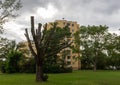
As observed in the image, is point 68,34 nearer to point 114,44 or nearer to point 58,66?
point 58,66

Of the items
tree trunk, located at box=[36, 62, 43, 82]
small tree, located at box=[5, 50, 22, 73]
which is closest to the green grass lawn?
tree trunk, located at box=[36, 62, 43, 82]

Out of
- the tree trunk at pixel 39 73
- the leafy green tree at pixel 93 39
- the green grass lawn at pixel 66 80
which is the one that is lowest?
the green grass lawn at pixel 66 80

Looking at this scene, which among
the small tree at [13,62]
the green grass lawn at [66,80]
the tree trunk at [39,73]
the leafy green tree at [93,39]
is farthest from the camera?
the leafy green tree at [93,39]

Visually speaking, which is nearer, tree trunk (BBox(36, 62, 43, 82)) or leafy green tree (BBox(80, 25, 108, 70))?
tree trunk (BBox(36, 62, 43, 82))

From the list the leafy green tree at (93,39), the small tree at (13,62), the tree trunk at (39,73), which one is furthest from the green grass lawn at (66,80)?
the leafy green tree at (93,39)

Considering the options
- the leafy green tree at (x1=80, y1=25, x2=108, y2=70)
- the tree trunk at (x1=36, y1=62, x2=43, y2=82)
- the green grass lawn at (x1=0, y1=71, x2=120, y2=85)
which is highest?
the leafy green tree at (x1=80, y1=25, x2=108, y2=70)

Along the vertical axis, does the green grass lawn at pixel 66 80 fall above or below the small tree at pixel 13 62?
below

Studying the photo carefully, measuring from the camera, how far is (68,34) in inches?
2378

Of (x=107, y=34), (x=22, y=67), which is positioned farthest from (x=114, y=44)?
(x=22, y=67)

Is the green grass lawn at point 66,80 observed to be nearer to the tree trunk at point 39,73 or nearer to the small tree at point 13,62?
the tree trunk at point 39,73

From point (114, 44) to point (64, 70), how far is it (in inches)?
714

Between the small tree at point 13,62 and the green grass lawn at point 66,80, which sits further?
the small tree at point 13,62

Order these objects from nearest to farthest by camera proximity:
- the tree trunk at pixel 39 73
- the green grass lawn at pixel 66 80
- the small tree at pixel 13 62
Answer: the green grass lawn at pixel 66 80, the tree trunk at pixel 39 73, the small tree at pixel 13 62

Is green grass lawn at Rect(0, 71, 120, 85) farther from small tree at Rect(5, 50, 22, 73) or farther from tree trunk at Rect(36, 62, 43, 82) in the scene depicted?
small tree at Rect(5, 50, 22, 73)
